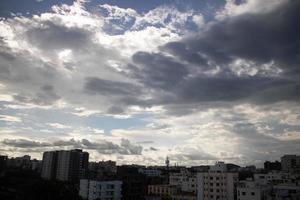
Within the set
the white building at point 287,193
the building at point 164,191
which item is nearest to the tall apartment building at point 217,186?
the building at point 164,191

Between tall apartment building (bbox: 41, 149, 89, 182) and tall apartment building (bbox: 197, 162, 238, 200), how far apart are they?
214ft

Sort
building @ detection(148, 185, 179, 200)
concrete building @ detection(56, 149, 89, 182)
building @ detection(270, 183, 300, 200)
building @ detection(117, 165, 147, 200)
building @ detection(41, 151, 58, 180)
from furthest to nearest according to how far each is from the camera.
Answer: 1. building @ detection(41, 151, 58, 180)
2. concrete building @ detection(56, 149, 89, 182)
3. building @ detection(117, 165, 147, 200)
4. building @ detection(148, 185, 179, 200)
5. building @ detection(270, 183, 300, 200)

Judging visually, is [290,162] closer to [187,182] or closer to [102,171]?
[187,182]

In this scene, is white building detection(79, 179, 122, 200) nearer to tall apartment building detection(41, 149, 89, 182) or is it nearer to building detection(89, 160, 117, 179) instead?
building detection(89, 160, 117, 179)

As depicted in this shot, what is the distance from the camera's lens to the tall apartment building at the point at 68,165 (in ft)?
411

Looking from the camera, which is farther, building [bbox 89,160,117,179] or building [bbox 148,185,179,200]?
building [bbox 89,160,117,179]

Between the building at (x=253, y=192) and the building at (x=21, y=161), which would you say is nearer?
the building at (x=253, y=192)

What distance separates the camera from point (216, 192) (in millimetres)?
71125

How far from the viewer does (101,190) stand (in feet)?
252

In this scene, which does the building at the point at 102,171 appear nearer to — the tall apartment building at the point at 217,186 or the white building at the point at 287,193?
the tall apartment building at the point at 217,186

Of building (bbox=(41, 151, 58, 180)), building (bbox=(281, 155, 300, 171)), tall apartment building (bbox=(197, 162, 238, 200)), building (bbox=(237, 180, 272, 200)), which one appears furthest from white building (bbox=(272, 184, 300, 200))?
building (bbox=(41, 151, 58, 180))

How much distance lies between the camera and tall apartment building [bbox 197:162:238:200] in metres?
69.5

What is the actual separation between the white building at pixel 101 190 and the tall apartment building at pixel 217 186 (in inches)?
806

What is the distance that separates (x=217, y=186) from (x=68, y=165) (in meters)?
72.3
